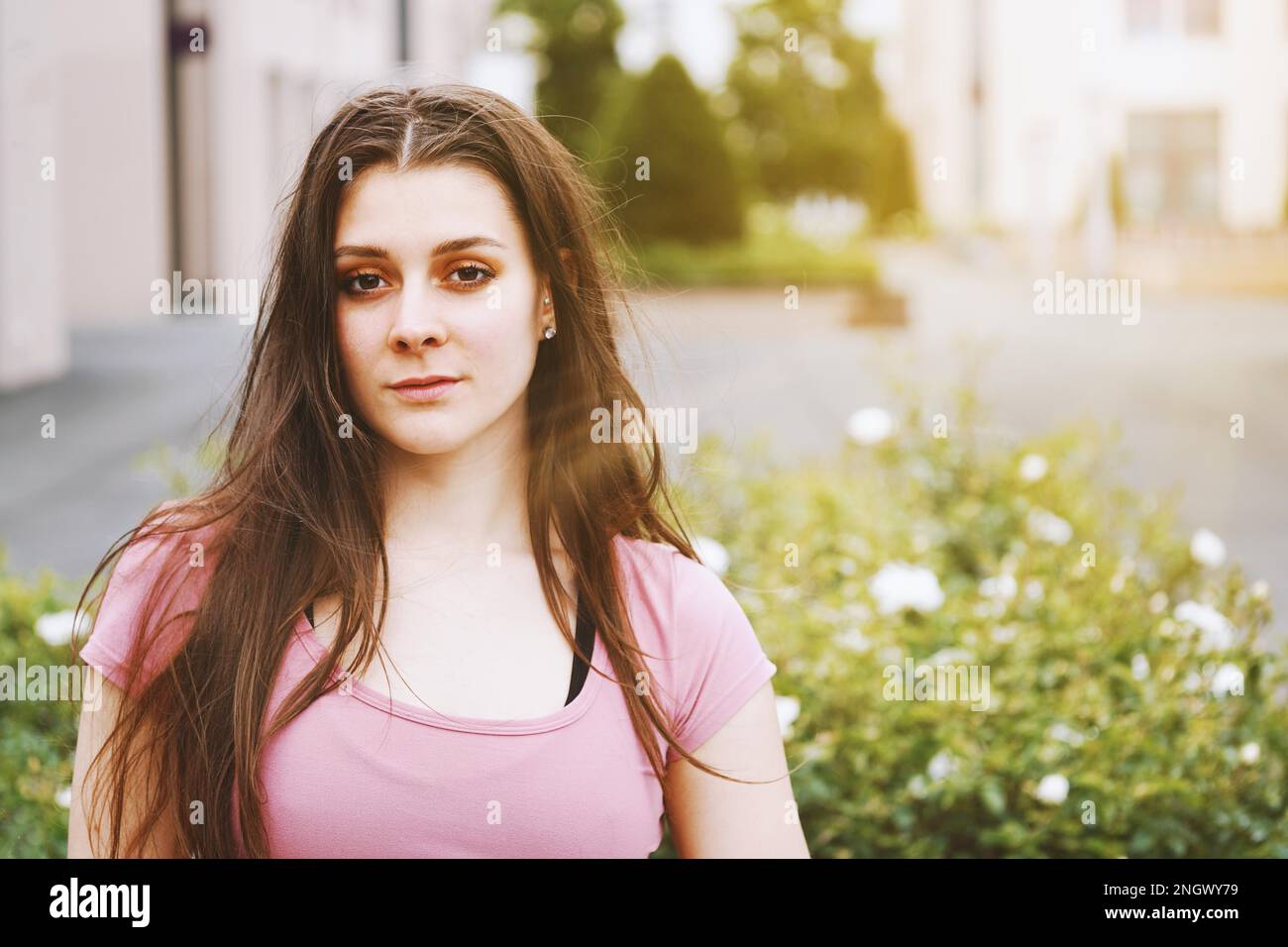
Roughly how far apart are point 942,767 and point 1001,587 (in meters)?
0.87

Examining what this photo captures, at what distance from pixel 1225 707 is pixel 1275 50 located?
20403 mm

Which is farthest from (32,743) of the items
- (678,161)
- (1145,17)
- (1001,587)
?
(1145,17)

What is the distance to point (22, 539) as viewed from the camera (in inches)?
249

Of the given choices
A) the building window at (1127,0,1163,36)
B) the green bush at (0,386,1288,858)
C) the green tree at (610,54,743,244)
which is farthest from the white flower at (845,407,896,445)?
the building window at (1127,0,1163,36)

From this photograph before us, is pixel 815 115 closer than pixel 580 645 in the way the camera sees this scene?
No

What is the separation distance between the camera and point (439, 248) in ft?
5.06

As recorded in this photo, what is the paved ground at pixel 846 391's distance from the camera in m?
6.24

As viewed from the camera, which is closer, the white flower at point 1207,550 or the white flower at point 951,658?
the white flower at point 951,658

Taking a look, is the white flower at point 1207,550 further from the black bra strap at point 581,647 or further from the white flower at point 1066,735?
the black bra strap at point 581,647

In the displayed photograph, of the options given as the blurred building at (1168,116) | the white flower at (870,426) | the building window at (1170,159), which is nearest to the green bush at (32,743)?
the white flower at (870,426)

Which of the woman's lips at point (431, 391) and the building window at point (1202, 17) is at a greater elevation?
the building window at point (1202, 17)

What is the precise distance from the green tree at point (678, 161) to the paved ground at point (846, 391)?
1422 millimetres

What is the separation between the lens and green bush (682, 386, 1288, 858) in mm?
2635

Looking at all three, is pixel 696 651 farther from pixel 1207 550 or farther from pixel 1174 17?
pixel 1174 17
